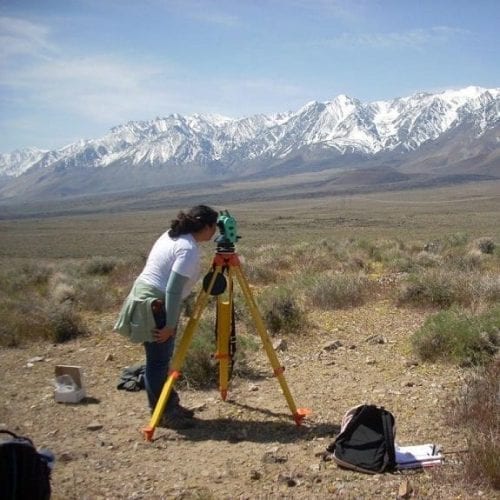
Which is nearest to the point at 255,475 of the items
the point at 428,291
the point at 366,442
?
the point at 366,442

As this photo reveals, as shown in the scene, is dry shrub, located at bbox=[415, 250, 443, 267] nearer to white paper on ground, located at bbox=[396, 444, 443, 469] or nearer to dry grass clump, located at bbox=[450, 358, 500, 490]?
dry grass clump, located at bbox=[450, 358, 500, 490]

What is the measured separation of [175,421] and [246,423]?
24.8 inches

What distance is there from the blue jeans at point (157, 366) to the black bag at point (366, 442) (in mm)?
1553

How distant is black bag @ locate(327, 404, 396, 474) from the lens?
390 cm

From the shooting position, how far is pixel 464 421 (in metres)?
4.44

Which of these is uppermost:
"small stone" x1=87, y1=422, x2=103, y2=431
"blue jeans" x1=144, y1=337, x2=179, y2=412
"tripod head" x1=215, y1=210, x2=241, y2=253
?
"tripod head" x1=215, y1=210, x2=241, y2=253

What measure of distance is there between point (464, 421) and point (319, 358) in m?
2.33

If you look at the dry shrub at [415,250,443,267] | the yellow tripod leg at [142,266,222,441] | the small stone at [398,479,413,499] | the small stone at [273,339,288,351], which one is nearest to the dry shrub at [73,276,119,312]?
the small stone at [273,339,288,351]

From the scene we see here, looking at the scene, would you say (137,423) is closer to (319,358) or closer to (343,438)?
(343,438)

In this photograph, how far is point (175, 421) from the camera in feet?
15.9

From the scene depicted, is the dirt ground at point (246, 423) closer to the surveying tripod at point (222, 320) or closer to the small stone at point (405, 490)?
the small stone at point (405, 490)

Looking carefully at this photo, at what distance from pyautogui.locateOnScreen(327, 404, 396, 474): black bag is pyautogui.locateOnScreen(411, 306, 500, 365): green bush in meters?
1.96

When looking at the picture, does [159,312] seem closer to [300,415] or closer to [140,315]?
[140,315]

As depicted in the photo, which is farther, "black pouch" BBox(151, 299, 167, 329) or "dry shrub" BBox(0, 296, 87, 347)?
"dry shrub" BBox(0, 296, 87, 347)
